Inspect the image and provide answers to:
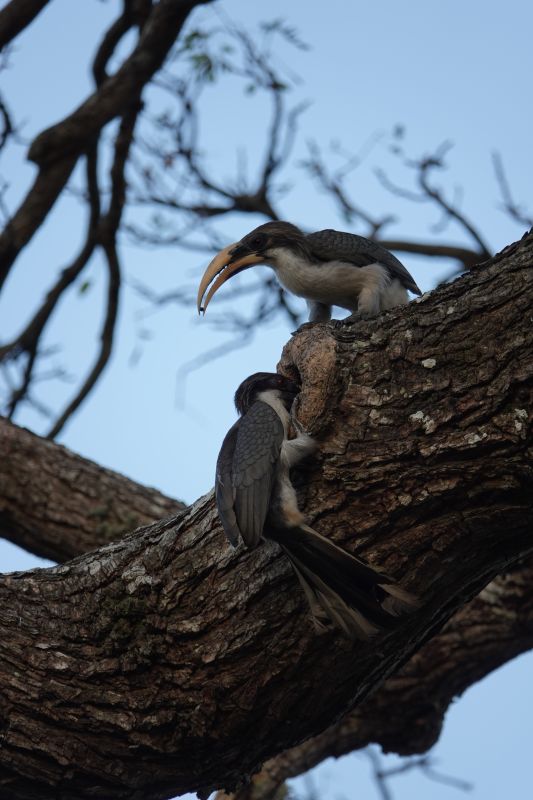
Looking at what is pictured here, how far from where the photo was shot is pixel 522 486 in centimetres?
317

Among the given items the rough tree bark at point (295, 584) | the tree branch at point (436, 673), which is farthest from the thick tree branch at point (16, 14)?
the tree branch at point (436, 673)

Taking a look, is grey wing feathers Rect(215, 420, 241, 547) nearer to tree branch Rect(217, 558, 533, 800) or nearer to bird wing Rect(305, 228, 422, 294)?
bird wing Rect(305, 228, 422, 294)

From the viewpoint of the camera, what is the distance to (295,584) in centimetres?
340

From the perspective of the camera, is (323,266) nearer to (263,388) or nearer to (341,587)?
(263,388)

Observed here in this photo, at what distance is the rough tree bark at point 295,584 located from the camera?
10.6 feet

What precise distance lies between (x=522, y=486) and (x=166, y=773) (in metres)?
1.53

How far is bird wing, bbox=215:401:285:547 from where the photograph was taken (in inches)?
129

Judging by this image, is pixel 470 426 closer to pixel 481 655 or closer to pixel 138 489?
pixel 481 655

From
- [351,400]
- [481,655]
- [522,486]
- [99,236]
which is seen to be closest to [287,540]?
[351,400]

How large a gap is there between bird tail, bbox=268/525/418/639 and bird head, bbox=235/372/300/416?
731mm

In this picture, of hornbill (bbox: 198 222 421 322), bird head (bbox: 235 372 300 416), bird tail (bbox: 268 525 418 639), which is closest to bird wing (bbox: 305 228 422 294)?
hornbill (bbox: 198 222 421 322)

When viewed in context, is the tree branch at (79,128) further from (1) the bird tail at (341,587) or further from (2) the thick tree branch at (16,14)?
(1) the bird tail at (341,587)

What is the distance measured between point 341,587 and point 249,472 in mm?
490

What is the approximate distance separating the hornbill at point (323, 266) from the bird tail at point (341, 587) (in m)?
1.40
